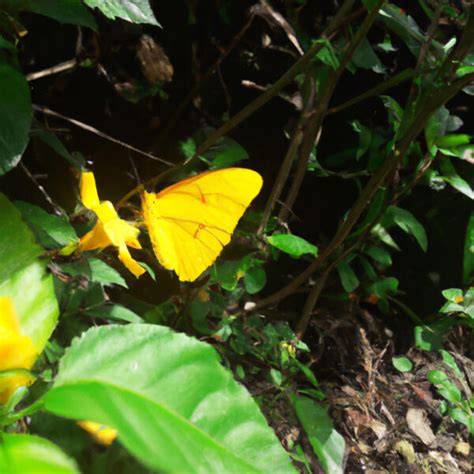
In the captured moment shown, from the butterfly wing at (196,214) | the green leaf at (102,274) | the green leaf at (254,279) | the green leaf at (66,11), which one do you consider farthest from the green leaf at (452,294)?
the green leaf at (66,11)

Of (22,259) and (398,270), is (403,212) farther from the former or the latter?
(22,259)

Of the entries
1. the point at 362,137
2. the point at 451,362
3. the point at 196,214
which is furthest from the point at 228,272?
the point at 451,362

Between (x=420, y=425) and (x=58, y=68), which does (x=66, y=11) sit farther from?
(x=420, y=425)

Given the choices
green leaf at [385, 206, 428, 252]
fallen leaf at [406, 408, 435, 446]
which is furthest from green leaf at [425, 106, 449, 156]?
fallen leaf at [406, 408, 435, 446]

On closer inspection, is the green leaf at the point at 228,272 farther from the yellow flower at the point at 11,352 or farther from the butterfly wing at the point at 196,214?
the yellow flower at the point at 11,352

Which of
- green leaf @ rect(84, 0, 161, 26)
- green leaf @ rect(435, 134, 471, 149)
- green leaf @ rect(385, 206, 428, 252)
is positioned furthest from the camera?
green leaf @ rect(385, 206, 428, 252)

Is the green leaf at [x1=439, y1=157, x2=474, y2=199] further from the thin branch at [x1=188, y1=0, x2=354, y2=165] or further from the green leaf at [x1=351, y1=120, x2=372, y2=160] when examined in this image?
the thin branch at [x1=188, y1=0, x2=354, y2=165]

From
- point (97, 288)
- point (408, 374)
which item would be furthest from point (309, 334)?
point (97, 288)
